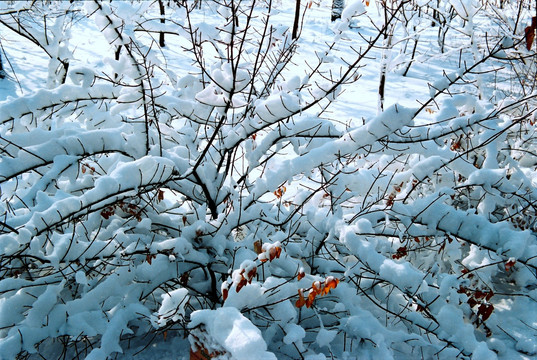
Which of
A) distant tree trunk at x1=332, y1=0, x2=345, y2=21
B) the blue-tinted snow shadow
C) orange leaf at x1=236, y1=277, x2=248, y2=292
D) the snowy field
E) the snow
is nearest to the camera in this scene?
the snow

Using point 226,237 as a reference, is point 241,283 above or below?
above

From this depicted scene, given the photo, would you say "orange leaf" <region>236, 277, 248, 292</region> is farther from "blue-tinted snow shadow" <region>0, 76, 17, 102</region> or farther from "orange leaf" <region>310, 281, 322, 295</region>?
"blue-tinted snow shadow" <region>0, 76, 17, 102</region>

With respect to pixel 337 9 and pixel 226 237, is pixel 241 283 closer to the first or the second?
pixel 226 237

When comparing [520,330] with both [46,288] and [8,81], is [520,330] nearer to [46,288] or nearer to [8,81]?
[46,288]

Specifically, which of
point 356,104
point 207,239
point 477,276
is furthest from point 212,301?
point 356,104

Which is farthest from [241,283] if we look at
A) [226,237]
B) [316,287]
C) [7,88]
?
[7,88]

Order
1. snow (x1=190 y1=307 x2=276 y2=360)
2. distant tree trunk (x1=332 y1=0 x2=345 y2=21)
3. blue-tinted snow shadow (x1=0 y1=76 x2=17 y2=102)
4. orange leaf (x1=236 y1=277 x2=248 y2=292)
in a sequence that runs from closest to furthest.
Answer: snow (x1=190 y1=307 x2=276 y2=360) → orange leaf (x1=236 y1=277 x2=248 y2=292) → blue-tinted snow shadow (x1=0 y1=76 x2=17 y2=102) → distant tree trunk (x1=332 y1=0 x2=345 y2=21)

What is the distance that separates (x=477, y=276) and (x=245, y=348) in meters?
2.12

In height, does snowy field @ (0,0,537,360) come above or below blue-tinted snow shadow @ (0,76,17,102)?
above

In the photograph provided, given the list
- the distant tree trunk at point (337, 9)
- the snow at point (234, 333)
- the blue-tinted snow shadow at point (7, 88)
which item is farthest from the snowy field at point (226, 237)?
the distant tree trunk at point (337, 9)

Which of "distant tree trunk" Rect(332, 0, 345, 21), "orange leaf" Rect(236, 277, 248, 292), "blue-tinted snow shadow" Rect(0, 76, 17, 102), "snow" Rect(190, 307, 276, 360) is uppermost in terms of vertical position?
"orange leaf" Rect(236, 277, 248, 292)

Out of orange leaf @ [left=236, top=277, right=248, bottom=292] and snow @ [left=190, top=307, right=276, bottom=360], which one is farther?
orange leaf @ [left=236, top=277, right=248, bottom=292]

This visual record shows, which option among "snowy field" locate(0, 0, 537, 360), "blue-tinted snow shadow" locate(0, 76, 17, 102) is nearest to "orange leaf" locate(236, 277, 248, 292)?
"snowy field" locate(0, 0, 537, 360)

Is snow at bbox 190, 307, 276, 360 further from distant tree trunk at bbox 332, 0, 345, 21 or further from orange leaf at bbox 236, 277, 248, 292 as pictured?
distant tree trunk at bbox 332, 0, 345, 21
